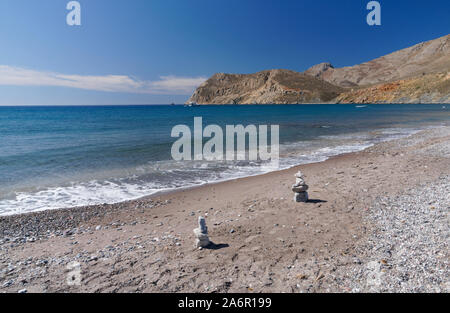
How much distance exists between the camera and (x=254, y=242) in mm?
6453

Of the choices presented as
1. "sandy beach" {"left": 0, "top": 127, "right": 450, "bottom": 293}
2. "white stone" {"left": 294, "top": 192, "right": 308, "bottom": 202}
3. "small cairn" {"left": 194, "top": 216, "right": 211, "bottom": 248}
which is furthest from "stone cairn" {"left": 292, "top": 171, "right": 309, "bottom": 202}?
"small cairn" {"left": 194, "top": 216, "right": 211, "bottom": 248}

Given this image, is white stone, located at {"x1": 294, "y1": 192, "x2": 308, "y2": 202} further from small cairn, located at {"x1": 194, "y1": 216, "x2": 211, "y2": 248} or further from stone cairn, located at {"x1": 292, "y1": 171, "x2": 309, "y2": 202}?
small cairn, located at {"x1": 194, "y1": 216, "x2": 211, "y2": 248}

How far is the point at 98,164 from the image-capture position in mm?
18328

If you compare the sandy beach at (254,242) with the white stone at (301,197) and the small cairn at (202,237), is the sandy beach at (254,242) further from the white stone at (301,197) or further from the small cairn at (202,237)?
the white stone at (301,197)

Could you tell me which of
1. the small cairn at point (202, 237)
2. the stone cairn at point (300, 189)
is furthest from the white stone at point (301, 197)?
the small cairn at point (202, 237)

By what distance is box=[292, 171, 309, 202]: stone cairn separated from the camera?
888 centimetres

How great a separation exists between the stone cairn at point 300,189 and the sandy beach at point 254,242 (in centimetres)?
37

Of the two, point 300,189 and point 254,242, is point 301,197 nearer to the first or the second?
point 300,189

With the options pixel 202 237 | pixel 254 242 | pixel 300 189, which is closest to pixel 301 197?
pixel 300 189

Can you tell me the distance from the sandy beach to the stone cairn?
0.37 m

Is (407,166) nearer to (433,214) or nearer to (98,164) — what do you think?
(433,214)

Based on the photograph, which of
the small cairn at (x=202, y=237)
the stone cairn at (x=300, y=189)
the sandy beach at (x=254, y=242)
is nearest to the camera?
the sandy beach at (x=254, y=242)

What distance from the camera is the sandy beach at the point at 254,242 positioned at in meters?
4.83
